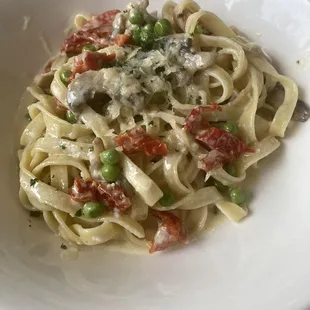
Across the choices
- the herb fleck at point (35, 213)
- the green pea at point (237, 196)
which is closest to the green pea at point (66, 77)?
the herb fleck at point (35, 213)

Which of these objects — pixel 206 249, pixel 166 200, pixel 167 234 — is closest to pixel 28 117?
pixel 166 200

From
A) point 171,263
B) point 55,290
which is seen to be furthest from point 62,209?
point 171,263

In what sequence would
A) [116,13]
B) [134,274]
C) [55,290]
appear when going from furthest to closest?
[116,13], [134,274], [55,290]

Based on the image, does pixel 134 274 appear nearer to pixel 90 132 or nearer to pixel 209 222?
pixel 209 222

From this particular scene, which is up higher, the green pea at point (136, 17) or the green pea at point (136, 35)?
the green pea at point (136, 17)

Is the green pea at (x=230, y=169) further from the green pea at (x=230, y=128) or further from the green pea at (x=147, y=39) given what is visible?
the green pea at (x=147, y=39)

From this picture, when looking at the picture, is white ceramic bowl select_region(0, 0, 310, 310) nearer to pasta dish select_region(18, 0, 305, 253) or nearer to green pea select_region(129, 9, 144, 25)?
pasta dish select_region(18, 0, 305, 253)
